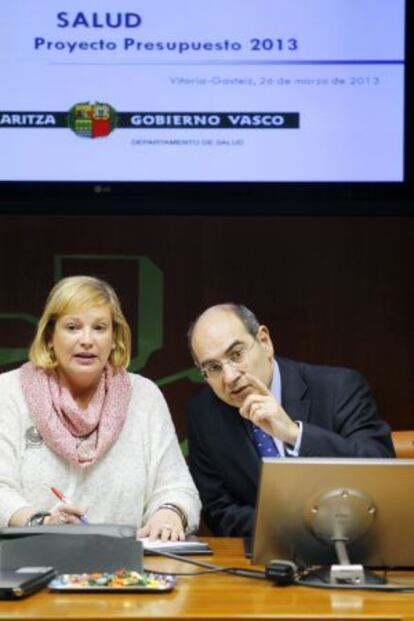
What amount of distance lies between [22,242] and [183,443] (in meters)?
1.00

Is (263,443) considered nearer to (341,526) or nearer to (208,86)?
(341,526)

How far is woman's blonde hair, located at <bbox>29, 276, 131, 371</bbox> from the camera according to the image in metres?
3.76

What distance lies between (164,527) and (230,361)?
56 cm

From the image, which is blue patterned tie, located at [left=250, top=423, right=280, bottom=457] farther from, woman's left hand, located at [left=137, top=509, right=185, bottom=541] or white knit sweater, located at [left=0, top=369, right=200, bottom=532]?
woman's left hand, located at [left=137, top=509, right=185, bottom=541]

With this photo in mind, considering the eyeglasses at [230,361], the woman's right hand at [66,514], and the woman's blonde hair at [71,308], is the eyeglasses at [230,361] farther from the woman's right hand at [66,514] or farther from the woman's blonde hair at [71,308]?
the woman's right hand at [66,514]

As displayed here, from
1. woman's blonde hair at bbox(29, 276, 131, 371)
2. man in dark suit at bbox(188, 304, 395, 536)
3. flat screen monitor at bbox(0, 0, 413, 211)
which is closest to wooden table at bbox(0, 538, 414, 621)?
man in dark suit at bbox(188, 304, 395, 536)

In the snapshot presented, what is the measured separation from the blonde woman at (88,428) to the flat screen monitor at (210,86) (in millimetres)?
1023

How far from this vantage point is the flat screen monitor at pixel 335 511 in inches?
104

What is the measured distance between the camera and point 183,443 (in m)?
4.85

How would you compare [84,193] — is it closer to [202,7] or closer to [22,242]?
[22,242]

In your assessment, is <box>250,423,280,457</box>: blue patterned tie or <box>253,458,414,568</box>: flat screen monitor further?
<box>250,423,280,457</box>: blue patterned tie

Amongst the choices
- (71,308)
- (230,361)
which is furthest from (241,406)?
(71,308)

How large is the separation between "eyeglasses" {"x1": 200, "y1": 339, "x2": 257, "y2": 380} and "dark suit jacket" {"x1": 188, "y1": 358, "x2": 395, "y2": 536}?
0.22 meters

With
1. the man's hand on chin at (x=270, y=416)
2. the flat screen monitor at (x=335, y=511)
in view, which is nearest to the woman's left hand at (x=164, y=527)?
the man's hand on chin at (x=270, y=416)
